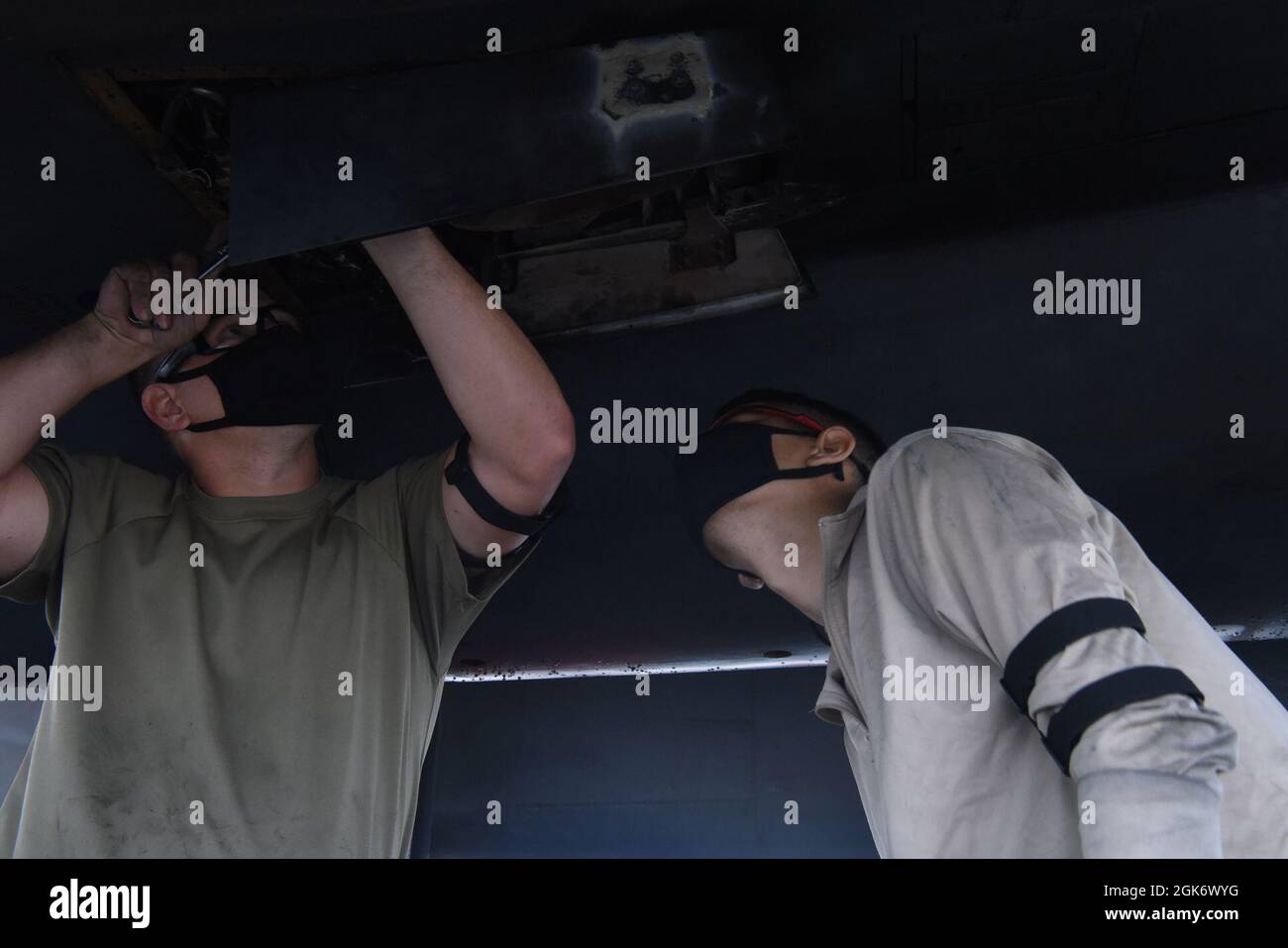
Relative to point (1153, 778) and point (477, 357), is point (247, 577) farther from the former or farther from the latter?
point (1153, 778)

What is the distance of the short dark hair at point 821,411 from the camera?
212cm

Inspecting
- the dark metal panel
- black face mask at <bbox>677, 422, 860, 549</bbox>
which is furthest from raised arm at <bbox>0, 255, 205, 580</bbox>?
black face mask at <bbox>677, 422, 860, 549</bbox>

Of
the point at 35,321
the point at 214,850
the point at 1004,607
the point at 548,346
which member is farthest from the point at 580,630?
the point at 1004,607

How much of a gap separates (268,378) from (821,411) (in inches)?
39.2

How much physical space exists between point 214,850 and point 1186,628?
57.5 inches

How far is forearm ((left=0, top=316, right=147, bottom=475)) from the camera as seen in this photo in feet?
6.49

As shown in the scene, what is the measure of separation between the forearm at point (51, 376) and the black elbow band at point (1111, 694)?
1.58 metres

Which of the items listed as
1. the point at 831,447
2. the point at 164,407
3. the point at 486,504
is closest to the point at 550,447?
the point at 486,504

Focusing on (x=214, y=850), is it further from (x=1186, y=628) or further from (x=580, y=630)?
(x=1186, y=628)

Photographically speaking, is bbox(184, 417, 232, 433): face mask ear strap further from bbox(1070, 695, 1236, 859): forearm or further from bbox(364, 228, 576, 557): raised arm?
bbox(1070, 695, 1236, 859): forearm

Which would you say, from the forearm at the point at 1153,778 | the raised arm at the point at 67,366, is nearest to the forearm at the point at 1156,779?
the forearm at the point at 1153,778

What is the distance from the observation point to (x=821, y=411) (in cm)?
216

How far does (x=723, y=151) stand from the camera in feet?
5.52

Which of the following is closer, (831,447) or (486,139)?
(486,139)
